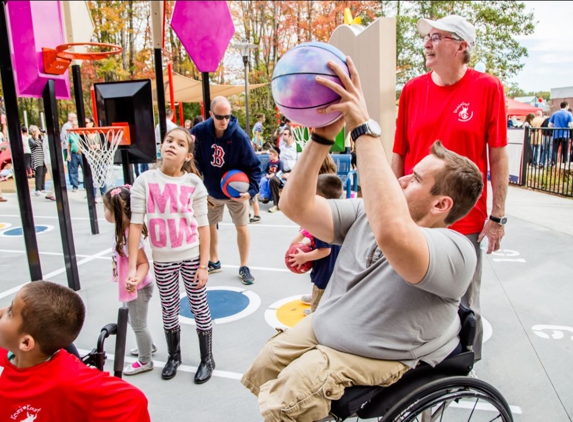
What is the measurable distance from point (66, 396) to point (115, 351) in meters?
0.35

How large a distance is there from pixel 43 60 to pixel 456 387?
4053 millimetres

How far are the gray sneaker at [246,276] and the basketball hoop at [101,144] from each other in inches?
79.0

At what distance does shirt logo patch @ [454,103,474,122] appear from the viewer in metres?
2.40

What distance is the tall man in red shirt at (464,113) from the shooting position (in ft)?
7.81

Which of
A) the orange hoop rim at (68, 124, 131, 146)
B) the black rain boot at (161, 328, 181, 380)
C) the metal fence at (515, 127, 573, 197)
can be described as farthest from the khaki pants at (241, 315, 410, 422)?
the metal fence at (515, 127, 573, 197)

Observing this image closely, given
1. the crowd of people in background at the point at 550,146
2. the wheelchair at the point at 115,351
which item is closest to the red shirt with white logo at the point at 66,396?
the wheelchair at the point at 115,351

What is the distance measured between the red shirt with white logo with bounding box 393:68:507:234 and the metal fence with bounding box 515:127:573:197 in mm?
7898

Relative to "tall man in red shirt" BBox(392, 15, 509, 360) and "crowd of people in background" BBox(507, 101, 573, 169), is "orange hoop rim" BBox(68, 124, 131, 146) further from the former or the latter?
"crowd of people in background" BBox(507, 101, 573, 169)

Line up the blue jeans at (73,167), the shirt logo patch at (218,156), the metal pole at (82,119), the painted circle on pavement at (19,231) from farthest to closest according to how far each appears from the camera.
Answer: the blue jeans at (73,167) → the painted circle on pavement at (19,231) → the metal pole at (82,119) → the shirt logo patch at (218,156)

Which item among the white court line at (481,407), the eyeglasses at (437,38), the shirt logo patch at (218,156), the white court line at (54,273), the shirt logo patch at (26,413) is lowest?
the white court line at (54,273)

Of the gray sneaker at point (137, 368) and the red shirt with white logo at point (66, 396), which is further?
the gray sneaker at point (137, 368)

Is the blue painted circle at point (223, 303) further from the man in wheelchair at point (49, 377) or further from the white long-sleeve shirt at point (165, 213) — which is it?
the man in wheelchair at point (49, 377)

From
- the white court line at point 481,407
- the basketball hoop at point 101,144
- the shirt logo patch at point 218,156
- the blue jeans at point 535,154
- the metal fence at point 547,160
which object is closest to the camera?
the white court line at point 481,407

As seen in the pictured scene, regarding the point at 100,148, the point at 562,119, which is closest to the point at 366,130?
the point at 100,148
